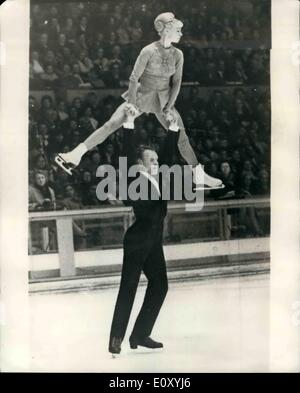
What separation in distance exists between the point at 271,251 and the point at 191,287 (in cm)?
50

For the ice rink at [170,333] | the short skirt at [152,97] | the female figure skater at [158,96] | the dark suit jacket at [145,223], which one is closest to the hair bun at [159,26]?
the female figure skater at [158,96]

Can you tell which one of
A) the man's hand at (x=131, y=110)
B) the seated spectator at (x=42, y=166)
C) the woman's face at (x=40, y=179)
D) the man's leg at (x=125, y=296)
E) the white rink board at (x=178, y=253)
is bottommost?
the man's leg at (x=125, y=296)

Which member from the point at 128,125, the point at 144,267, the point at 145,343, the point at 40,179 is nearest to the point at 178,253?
the point at 144,267

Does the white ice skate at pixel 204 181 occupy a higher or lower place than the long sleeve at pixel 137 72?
lower

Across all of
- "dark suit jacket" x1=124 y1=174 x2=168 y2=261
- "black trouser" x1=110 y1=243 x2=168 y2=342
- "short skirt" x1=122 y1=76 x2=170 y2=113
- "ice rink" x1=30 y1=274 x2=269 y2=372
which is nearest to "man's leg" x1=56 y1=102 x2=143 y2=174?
"short skirt" x1=122 y1=76 x2=170 y2=113

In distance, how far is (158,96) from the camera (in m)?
3.01

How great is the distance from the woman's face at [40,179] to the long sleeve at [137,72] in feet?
2.15

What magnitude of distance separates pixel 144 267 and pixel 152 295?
0.17 metres

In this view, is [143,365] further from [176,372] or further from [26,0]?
[26,0]

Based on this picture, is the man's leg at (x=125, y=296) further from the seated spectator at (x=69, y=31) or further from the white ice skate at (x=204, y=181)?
the seated spectator at (x=69, y=31)

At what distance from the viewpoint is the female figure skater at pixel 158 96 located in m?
2.99

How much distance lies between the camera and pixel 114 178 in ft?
9.80

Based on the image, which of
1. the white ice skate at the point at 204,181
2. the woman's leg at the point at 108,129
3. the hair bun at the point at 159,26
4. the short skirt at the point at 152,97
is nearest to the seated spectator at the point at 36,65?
the woman's leg at the point at 108,129

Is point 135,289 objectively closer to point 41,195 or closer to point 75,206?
point 75,206
